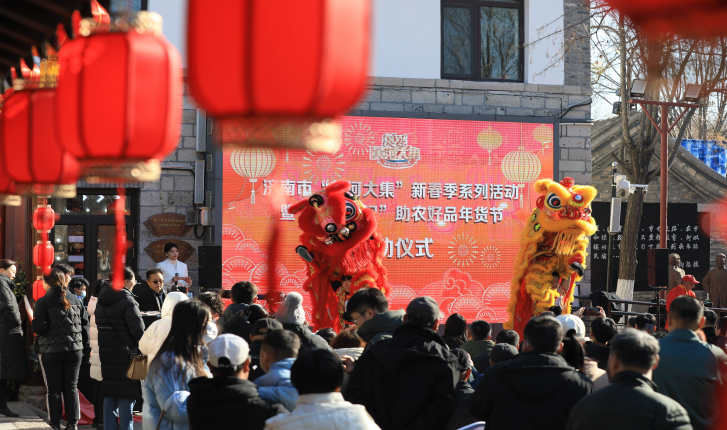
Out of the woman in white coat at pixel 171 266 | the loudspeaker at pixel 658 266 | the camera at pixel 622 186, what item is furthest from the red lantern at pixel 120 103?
the camera at pixel 622 186

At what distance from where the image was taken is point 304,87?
1929mm

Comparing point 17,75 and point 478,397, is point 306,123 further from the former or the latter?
point 17,75

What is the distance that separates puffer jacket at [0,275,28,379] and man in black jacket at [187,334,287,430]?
5283 mm

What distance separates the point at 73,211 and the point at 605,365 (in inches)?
307

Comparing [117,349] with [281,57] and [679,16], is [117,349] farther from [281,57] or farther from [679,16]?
[679,16]

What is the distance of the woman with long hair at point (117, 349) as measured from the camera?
6.29 metres

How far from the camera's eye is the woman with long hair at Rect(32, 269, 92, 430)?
22.4 ft

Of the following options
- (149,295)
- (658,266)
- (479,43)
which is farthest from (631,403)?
(479,43)

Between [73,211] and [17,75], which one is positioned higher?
[17,75]

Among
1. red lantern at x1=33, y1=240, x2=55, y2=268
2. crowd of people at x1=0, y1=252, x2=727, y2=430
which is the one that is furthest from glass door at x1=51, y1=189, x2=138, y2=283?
crowd of people at x1=0, y1=252, x2=727, y2=430

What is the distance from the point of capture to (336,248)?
731 centimetres

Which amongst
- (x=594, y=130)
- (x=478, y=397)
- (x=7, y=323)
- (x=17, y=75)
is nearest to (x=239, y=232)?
(x=7, y=323)

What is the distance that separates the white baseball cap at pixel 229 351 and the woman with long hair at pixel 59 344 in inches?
163

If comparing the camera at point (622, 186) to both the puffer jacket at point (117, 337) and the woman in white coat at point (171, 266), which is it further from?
the puffer jacket at point (117, 337)
